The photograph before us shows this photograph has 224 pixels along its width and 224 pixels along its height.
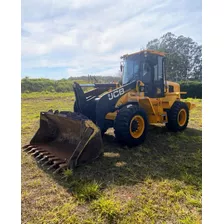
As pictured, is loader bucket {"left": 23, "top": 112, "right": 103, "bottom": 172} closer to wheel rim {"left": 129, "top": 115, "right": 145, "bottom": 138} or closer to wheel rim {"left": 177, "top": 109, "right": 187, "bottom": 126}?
wheel rim {"left": 129, "top": 115, "right": 145, "bottom": 138}

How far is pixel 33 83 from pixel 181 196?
19.0m

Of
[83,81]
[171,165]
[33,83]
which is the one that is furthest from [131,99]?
[33,83]

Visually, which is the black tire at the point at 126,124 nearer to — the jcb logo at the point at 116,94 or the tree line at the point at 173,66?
the jcb logo at the point at 116,94

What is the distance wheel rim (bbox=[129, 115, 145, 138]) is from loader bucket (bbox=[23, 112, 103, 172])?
85cm

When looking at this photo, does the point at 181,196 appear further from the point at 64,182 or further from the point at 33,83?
the point at 33,83

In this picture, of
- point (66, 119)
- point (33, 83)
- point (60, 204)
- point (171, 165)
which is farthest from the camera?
point (33, 83)

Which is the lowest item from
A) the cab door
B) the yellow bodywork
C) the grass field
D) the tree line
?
the grass field

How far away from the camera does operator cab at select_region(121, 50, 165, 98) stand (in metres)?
4.80

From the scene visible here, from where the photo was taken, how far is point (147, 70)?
4.87 m

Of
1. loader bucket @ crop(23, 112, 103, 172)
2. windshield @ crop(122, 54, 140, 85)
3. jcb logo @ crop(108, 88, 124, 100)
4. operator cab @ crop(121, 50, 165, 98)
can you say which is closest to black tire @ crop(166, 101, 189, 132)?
operator cab @ crop(121, 50, 165, 98)

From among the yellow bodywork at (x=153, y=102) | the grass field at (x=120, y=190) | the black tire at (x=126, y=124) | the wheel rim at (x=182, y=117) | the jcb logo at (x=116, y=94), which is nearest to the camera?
the grass field at (x=120, y=190)

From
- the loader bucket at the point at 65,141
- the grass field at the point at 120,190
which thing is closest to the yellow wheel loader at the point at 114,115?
the loader bucket at the point at 65,141

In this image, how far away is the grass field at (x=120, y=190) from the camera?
2119mm
